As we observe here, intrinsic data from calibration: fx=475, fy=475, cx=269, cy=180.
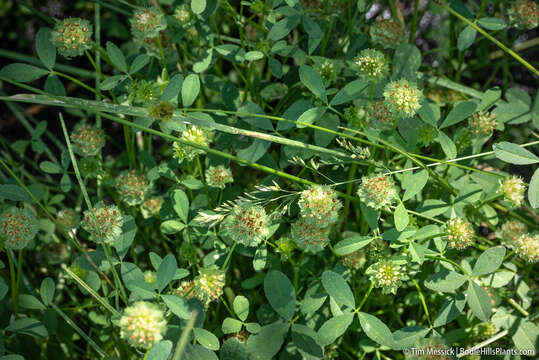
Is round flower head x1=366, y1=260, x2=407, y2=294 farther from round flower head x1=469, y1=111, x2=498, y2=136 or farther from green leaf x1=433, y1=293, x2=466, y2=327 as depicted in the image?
round flower head x1=469, y1=111, x2=498, y2=136

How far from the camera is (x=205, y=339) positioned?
4.49 feet

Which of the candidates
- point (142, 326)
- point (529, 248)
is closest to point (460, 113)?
point (529, 248)

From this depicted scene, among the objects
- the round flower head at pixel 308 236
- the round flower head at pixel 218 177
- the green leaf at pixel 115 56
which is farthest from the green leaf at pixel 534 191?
the green leaf at pixel 115 56

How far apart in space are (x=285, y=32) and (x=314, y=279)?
0.84 meters

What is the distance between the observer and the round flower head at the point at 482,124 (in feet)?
5.34

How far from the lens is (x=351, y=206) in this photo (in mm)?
1953

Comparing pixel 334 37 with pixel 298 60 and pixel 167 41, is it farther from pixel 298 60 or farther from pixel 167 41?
pixel 167 41

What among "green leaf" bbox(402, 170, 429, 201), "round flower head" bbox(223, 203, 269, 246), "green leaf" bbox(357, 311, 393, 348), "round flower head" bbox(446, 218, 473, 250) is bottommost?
"green leaf" bbox(357, 311, 393, 348)

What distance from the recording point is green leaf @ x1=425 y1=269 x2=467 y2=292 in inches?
55.8

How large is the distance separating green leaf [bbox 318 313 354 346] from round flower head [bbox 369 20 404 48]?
37.4 inches

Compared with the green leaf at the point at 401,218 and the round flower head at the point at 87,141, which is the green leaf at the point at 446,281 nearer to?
the green leaf at the point at 401,218

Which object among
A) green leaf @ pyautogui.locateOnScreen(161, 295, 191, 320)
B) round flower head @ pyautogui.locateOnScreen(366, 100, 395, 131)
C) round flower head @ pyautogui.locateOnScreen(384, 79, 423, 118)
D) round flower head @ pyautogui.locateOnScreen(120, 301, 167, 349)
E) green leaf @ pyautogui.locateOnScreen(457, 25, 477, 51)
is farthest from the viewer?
green leaf @ pyautogui.locateOnScreen(457, 25, 477, 51)

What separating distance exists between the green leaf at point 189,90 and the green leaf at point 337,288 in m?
0.70

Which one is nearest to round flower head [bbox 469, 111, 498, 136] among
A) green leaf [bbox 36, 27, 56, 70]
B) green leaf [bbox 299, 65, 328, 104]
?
green leaf [bbox 299, 65, 328, 104]
